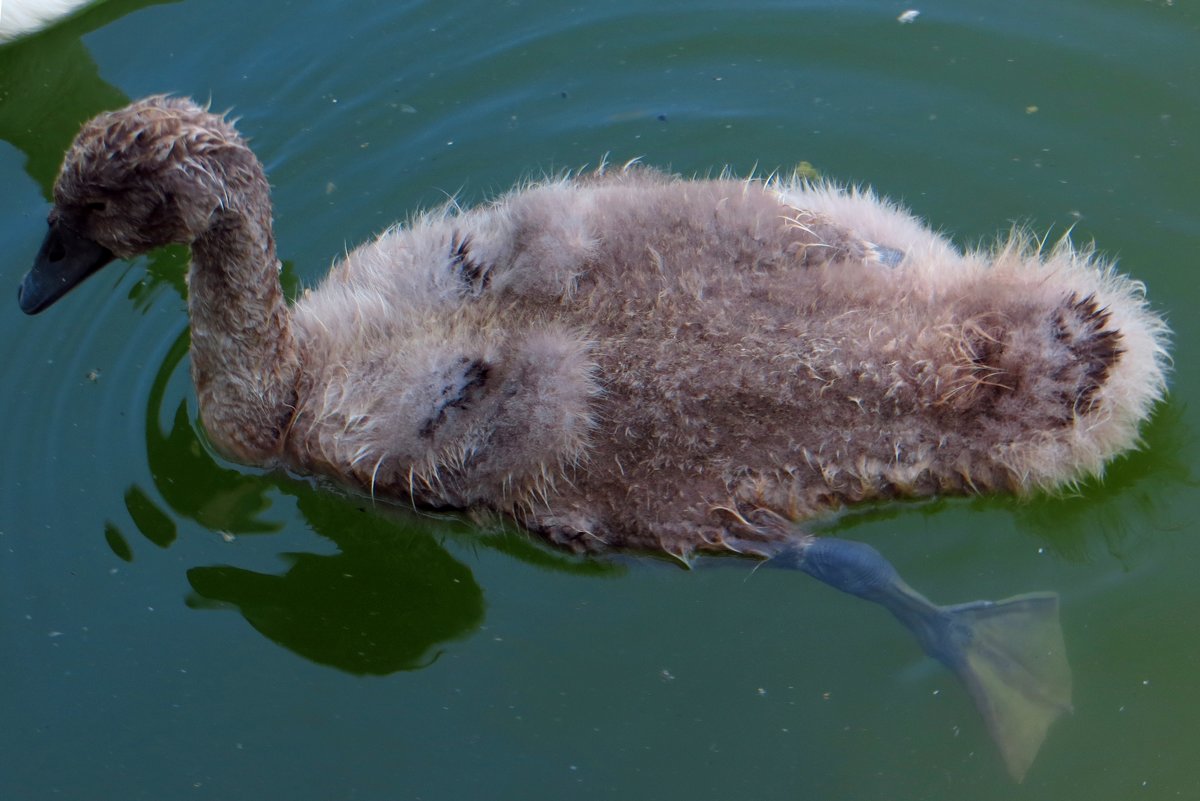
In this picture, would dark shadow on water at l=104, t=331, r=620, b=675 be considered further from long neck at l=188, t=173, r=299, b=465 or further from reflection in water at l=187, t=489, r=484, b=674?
long neck at l=188, t=173, r=299, b=465

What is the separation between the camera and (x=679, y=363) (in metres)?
3.66

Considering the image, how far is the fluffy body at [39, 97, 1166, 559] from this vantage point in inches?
143

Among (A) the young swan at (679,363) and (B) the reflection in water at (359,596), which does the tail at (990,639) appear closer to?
(A) the young swan at (679,363)

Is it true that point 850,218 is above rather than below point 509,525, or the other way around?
above

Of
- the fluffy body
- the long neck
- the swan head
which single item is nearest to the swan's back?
the fluffy body

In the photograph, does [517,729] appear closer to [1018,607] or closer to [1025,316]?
[1018,607]

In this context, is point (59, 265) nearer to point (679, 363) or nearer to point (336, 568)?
point (336, 568)

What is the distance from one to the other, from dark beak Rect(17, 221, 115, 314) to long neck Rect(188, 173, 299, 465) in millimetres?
287

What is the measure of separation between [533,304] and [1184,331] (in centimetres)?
222

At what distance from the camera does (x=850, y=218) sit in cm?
420

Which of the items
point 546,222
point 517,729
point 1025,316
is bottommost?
point 517,729

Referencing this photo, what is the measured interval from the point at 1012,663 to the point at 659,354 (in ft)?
4.39

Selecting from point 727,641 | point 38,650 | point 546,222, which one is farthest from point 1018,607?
point 38,650

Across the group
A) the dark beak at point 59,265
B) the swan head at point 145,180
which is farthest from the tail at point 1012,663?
the dark beak at point 59,265
